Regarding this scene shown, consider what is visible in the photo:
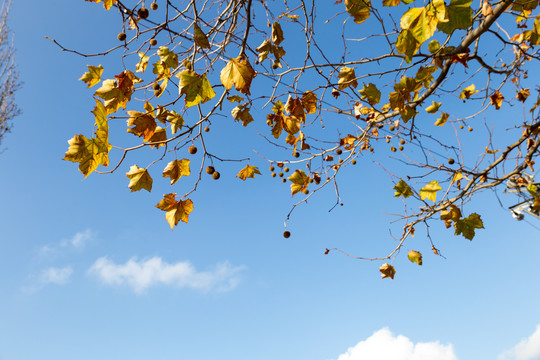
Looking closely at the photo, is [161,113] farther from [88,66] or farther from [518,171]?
[518,171]

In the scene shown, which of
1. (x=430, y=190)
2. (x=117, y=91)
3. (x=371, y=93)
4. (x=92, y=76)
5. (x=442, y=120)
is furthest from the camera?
(x=442, y=120)

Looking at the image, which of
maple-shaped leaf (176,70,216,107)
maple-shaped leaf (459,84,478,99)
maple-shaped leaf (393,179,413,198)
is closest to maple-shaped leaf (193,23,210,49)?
maple-shaped leaf (176,70,216,107)

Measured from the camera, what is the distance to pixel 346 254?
2.41 metres

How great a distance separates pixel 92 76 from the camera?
148 centimetres

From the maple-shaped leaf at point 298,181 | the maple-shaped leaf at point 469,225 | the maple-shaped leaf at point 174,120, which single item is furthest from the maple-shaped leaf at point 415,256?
the maple-shaped leaf at point 174,120

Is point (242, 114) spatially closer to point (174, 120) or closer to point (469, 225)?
point (174, 120)

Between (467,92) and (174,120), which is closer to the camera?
(174,120)

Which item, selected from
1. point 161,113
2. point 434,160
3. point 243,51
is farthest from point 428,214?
point 161,113

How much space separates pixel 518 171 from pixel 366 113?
1.13 metres

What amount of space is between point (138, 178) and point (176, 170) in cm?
15

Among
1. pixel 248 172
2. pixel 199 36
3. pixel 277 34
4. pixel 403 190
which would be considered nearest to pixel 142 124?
pixel 199 36

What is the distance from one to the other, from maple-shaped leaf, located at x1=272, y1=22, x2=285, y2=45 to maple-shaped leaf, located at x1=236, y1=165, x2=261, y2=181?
66 centimetres

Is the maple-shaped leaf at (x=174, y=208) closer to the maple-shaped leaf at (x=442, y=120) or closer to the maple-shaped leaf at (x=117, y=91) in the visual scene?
the maple-shaped leaf at (x=117, y=91)

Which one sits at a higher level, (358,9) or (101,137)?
(358,9)
